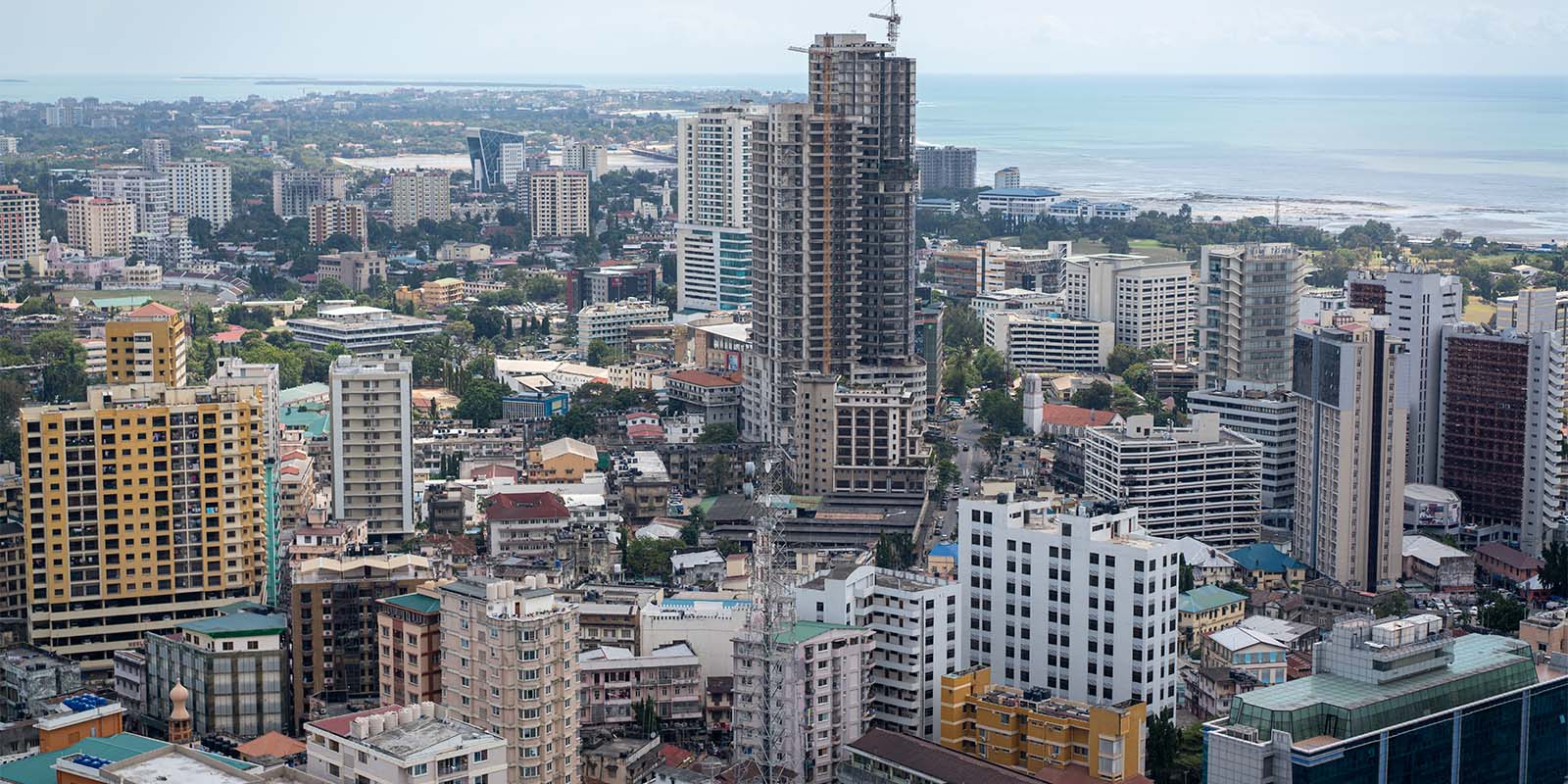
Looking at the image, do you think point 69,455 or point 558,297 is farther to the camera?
point 558,297

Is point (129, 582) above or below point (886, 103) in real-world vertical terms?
below

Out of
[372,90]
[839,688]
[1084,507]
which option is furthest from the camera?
[372,90]

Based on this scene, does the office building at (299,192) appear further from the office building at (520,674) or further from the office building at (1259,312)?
the office building at (520,674)

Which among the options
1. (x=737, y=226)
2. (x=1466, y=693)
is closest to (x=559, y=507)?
(x=1466, y=693)

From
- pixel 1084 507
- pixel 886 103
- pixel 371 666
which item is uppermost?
pixel 886 103

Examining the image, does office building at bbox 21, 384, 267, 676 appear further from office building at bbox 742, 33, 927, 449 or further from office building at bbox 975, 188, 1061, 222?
office building at bbox 975, 188, 1061, 222

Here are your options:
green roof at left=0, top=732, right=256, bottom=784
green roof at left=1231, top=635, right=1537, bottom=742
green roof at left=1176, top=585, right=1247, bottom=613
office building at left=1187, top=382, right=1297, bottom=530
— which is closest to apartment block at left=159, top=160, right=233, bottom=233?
office building at left=1187, top=382, right=1297, bottom=530

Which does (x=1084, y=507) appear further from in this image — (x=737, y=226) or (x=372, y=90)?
(x=372, y=90)
